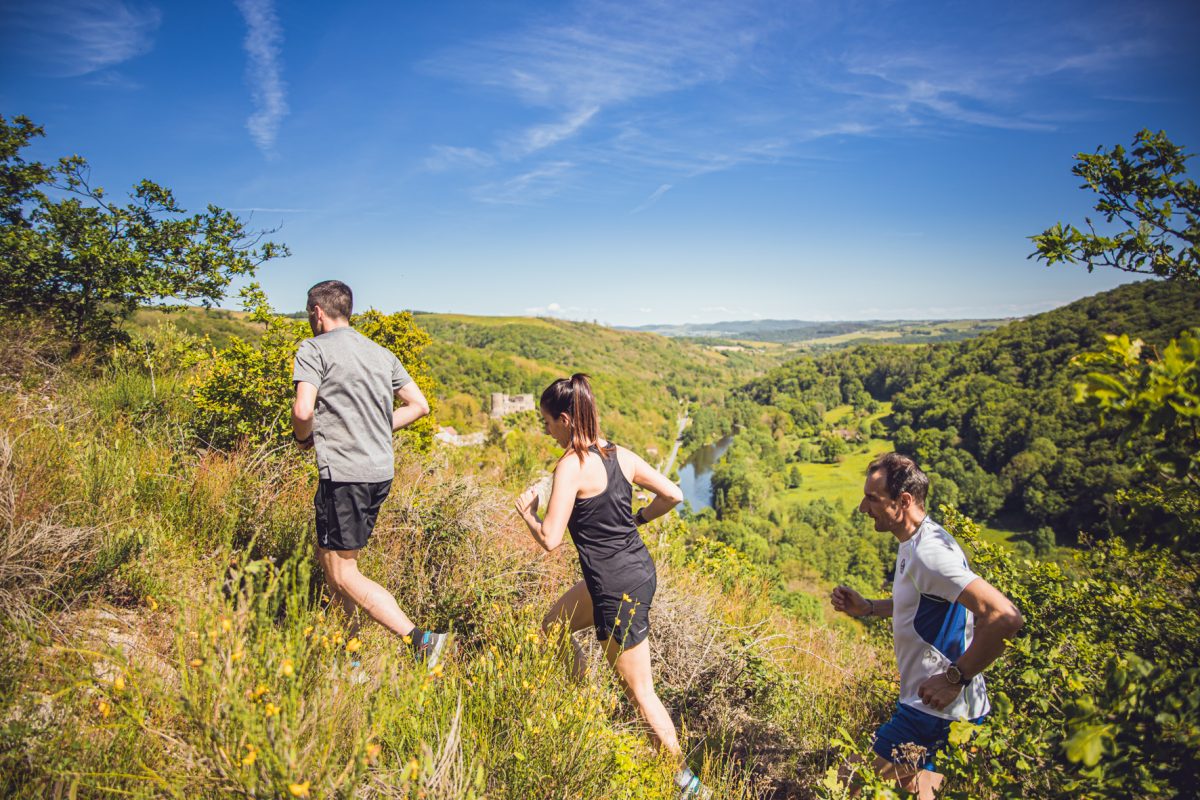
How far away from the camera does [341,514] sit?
2.76m

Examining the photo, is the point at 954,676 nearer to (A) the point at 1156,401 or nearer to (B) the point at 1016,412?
(A) the point at 1156,401

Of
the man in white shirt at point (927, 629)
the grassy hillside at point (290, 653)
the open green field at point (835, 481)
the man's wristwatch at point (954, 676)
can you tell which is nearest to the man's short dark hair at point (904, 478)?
the man in white shirt at point (927, 629)

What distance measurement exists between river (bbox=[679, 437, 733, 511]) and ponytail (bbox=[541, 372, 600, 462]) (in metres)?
64.2

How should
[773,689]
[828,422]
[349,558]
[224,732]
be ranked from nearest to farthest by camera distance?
[224,732] → [349,558] → [773,689] → [828,422]

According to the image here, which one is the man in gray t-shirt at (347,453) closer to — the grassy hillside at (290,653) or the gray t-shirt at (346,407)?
the gray t-shirt at (346,407)

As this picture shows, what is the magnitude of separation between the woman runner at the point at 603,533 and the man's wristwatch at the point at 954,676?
1.25m

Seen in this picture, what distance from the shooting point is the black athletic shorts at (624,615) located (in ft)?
8.42

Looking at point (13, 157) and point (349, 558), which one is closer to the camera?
point (349, 558)

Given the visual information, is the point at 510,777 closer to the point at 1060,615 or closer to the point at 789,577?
the point at 1060,615

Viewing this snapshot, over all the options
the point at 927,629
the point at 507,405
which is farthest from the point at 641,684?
the point at 507,405

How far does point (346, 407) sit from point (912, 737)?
3.20m

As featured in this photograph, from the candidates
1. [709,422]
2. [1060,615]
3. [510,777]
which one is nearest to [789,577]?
[1060,615]

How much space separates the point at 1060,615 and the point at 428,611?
4.22 meters

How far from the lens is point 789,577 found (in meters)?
40.9
